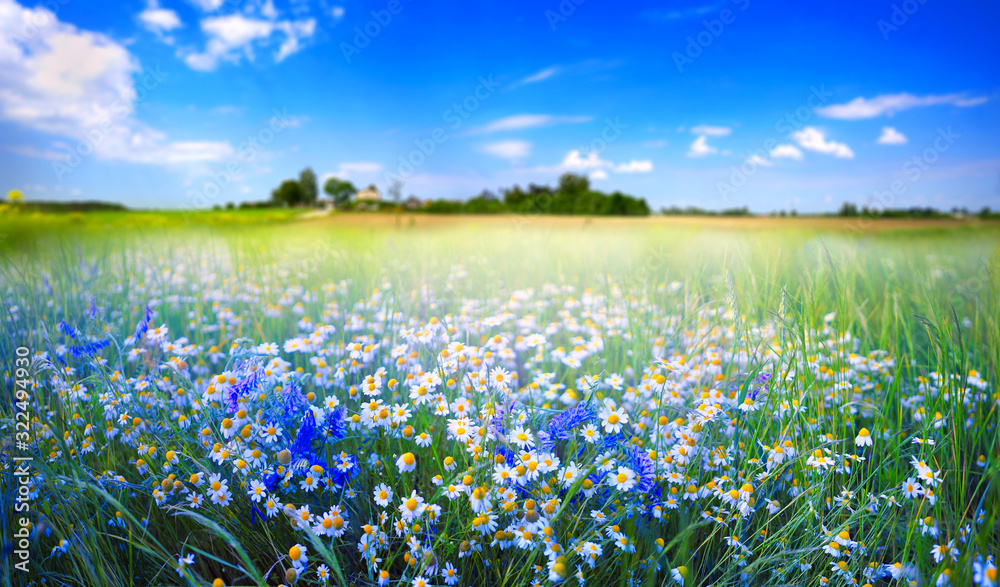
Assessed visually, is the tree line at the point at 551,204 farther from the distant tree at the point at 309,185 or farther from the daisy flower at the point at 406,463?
the daisy flower at the point at 406,463

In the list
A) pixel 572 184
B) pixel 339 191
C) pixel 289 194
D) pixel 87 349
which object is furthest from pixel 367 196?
pixel 87 349

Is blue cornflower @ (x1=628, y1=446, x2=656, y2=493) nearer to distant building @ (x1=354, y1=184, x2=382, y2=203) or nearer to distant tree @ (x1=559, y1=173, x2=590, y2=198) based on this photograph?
distant building @ (x1=354, y1=184, x2=382, y2=203)

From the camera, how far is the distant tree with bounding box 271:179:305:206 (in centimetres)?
2748

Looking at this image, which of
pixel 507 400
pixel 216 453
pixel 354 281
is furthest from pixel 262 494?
pixel 354 281

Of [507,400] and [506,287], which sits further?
[506,287]

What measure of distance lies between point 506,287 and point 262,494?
3.71 meters

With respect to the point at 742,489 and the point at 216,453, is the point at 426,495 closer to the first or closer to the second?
the point at 216,453

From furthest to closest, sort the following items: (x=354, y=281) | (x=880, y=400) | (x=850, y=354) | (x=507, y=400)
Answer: (x=354, y=281), (x=850, y=354), (x=880, y=400), (x=507, y=400)

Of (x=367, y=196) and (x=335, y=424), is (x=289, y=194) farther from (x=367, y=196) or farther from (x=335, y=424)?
(x=335, y=424)

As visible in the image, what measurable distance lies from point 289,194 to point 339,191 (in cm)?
489

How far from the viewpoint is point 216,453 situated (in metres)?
1.70

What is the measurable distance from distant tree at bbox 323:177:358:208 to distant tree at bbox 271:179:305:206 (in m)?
→ 3.51

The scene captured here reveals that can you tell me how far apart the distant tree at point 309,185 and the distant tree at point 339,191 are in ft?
7.47

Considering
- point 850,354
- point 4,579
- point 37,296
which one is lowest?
point 4,579
